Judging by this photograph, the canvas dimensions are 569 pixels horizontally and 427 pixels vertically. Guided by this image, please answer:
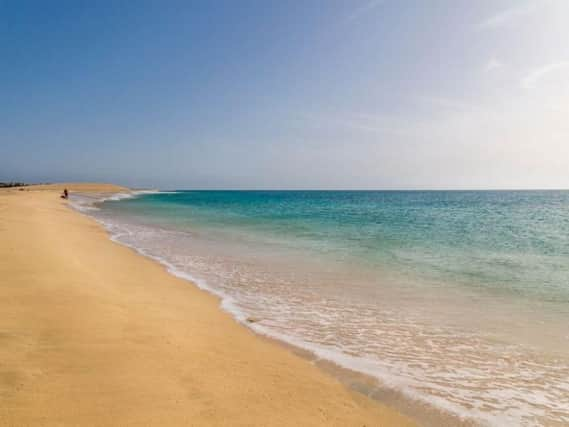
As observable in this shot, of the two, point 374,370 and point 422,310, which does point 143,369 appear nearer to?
point 374,370

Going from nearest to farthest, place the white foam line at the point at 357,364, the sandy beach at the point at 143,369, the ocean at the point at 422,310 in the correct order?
the sandy beach at the point at 143,369, the white foam line at the point at 357,364, the ocean at the point at 422,310

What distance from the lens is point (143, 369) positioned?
4281mm

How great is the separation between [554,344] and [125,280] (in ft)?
32.4

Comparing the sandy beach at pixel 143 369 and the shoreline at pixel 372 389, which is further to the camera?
the shoreline at pixel 372 389

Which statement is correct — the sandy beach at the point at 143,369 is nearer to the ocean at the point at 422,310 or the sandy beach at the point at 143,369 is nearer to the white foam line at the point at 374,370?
the white foam line at the point at 374,370

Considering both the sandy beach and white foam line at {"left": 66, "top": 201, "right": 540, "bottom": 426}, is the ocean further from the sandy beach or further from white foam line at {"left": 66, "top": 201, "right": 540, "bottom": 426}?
the sandy beach

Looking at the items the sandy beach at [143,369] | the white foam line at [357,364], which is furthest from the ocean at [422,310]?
the sandy beach at [143,369]

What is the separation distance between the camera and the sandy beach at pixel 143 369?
346cm

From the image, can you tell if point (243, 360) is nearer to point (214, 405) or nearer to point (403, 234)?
point (214, 405)

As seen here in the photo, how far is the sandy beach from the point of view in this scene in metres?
3.46

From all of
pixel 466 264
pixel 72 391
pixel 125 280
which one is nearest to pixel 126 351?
pixel 72 391

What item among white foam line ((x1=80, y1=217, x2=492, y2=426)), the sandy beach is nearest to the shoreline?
white foam line ((x1=80, y1=217, x2=492, y2=426))

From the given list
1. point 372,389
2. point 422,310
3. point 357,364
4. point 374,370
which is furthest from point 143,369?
point 422,310

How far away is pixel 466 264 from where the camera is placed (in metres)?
13.7
